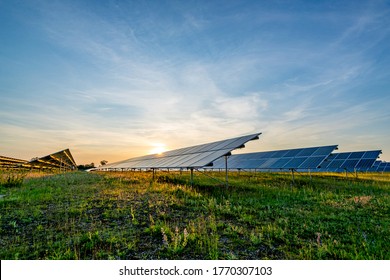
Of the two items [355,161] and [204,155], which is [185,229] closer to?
[204,155]

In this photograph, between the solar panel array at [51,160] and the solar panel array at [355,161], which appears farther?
the solar panel array at [51,160]

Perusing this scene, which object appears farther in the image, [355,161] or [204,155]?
[355,161]

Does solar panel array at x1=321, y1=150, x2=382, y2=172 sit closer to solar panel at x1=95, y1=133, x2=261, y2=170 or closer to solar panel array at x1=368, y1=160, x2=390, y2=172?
solar panel at x1=95, y1=133, x2=261, y2=170

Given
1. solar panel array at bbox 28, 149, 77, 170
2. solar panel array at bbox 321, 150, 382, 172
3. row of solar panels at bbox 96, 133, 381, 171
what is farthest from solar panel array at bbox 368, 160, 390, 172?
solar panel array at bbox 28, 149, 77, 170

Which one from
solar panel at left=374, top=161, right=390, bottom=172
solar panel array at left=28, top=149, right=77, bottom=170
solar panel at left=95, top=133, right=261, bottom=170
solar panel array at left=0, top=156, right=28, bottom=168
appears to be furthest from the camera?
solar panel at left=374, top=161, right=390, bottom=172

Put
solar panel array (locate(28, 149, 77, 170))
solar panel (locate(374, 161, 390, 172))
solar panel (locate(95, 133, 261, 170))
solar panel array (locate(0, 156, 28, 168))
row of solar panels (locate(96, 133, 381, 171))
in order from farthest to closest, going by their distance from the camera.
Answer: solar panel (locate(374, 161, 390, 172)) < solar panel array (locate(28, 149, 77, 170)) < solar panel array (locate(0, 156, 28, 168)) < row of solar panels (locate(96, 133, 381, 171)) < solar panel (locate(95, 133, 261, 170))

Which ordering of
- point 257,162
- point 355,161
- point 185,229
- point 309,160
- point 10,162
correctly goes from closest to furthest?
point 185,229 < point 309,160 < point 10,162 < point 257,162 < point 355,161

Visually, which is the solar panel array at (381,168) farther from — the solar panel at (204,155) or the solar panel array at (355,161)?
the solar panel at (204,155)

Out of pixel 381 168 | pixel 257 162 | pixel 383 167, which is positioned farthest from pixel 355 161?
pixel 383 167

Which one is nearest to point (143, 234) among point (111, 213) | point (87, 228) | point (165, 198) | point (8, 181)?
point (87, 228)

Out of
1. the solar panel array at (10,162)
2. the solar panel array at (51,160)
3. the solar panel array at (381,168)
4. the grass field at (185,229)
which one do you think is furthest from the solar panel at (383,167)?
Answer: the solar panel array at (10,162)

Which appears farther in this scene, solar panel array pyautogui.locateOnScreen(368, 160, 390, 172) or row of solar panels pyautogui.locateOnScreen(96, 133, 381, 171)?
solar panel array pyautogui.locateOnScreen(368, 160, 390, 172)

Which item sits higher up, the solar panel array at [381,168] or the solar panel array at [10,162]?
the solar panel array at [10,162]
